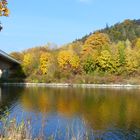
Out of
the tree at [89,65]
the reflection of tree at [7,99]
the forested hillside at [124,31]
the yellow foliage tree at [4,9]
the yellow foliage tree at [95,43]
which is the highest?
the forested hillside at [124,31]

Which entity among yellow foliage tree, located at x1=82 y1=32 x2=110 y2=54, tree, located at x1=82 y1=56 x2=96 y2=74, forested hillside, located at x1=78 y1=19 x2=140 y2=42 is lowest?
tree, located at x1=82 y1=56 x2=96 y2=74

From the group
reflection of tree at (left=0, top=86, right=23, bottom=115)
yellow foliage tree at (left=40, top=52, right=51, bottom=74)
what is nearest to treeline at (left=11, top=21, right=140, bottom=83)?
yellow foliage tree at (left=40, top=52, right=51, bottom=74)

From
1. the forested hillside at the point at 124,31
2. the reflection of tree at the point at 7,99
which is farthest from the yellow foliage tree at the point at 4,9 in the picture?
the forested hillside at the point at 124,31

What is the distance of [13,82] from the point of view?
93562 mm

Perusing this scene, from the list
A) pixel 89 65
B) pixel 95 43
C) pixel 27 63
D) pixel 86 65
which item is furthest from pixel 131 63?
pixel 27 63

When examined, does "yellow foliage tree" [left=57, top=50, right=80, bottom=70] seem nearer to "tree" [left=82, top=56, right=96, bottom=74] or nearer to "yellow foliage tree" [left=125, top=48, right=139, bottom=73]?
"tree" [left=82, top=56, right=96, bottom=74]

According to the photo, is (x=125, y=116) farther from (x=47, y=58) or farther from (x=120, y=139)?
(x=47, y=58)

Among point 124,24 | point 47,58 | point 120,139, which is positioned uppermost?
point 124,24

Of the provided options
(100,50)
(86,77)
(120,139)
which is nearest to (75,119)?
(120,139)

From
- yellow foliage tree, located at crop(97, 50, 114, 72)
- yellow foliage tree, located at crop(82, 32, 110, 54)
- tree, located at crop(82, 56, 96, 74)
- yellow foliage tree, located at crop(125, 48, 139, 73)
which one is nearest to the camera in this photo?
yellow foliage tree, located at crop(125, 48, 139, 73)

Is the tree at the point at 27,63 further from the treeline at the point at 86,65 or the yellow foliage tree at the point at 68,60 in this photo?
the yellow foliage tree at the point at 68,60

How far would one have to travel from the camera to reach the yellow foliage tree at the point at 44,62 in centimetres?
9762

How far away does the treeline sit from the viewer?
93.4 meters

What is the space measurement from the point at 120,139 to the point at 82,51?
79.4m
